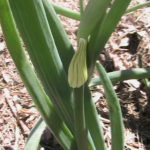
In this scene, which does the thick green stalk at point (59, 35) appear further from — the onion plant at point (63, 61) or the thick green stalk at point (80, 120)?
the thick green stalk at point (80, 120)

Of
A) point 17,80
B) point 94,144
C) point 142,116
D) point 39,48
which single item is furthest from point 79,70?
point 17,80

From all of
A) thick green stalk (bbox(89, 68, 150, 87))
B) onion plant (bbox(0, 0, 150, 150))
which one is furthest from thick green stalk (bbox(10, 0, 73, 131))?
thick green stalk (bbox(89, 68, 150, 87))

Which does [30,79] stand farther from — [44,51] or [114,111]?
[114,111]

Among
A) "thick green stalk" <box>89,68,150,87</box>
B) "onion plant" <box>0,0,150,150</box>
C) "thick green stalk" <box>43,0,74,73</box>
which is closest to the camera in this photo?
"onion plant" <box>0,0,150,150</box>

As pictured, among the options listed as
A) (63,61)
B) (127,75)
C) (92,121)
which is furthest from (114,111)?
(127,75)

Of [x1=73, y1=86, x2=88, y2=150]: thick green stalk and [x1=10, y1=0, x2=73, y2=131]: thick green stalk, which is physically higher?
[x1=10, y1=0, x2=73, y2=131]: thick green stalk

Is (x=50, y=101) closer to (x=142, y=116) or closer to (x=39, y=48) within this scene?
(x=39, y=48)

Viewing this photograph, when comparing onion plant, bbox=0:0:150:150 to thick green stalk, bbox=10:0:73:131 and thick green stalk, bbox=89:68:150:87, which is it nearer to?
thick green stalk, bbox=10:0:73:131
